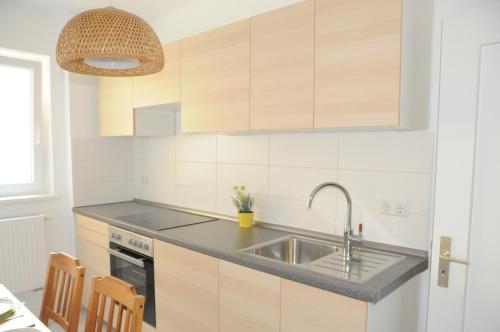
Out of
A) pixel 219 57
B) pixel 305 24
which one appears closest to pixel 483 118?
pixel 305 24

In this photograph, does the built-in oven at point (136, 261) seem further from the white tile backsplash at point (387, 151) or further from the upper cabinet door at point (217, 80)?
the white tile backsplash at point (387, 151)

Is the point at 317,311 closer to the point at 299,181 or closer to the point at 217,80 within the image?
the point at 299,181

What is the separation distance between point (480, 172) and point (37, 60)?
3.26 m

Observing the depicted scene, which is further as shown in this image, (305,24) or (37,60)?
(37,60)

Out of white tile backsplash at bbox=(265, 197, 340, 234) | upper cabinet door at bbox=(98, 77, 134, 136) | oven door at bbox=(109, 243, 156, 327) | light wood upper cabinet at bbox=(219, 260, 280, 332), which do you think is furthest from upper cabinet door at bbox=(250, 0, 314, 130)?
upper cabinet door at bbox=(98, 77, 134, 136)

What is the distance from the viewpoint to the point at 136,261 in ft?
7.70

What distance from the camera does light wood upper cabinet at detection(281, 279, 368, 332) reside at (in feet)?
4.42

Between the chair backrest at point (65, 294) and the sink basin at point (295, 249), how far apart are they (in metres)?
0.90

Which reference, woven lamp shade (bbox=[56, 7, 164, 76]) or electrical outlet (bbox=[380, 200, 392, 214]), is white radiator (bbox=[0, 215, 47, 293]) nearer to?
woven lamp shade (bbox=[56, 7, 164, 76])

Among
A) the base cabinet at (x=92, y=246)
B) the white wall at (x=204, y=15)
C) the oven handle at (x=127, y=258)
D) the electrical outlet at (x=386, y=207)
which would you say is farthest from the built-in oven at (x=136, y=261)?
the white wall at (x=204, y=15)

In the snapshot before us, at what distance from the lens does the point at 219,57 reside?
7.13 feet

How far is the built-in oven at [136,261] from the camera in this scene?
2295 millimetres

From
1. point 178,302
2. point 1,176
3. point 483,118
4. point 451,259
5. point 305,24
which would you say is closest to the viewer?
point 483,118

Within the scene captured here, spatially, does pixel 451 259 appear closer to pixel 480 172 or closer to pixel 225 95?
pixel 480 172
